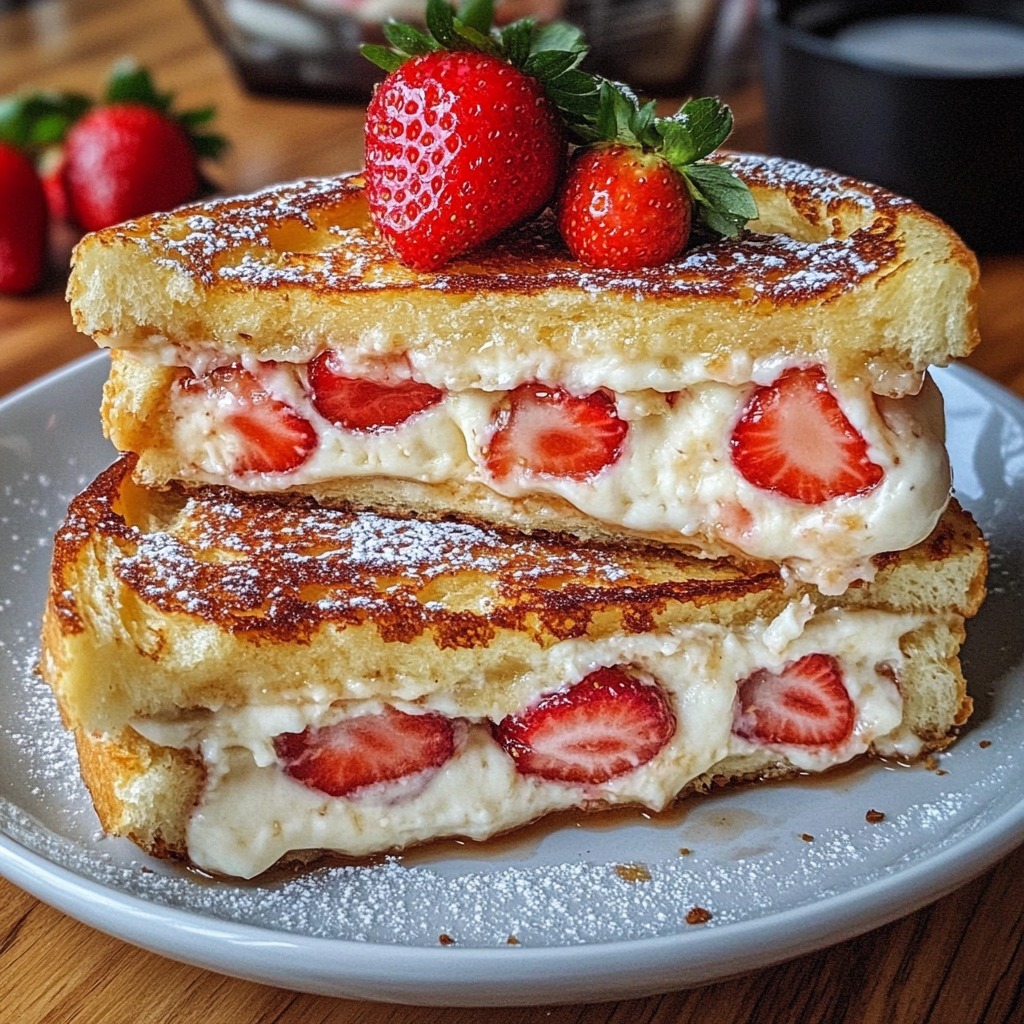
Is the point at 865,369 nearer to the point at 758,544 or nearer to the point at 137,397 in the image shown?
the point at 758,544

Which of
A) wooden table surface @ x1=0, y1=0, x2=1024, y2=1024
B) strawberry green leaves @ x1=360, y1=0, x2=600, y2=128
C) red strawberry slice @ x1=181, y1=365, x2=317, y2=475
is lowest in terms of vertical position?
wooden table surface @ x1=0, y1=0, x2=1024, y2=1024

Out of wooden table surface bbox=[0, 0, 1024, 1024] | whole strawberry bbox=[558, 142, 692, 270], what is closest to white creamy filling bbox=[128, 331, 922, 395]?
whole strawberry bbox=[558, 142, 692, 270]

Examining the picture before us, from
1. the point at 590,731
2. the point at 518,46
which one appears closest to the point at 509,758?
the point at 590,731

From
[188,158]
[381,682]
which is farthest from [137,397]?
[188,158]

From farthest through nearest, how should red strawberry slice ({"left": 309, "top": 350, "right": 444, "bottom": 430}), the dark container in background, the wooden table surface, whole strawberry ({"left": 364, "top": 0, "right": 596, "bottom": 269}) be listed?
1. the dark container in background
2. red strawberry slice ({"left": 309, "top": 350, "right": 444, "bottom": 430})
3. whole strawberry ({"left": 364, "top": 0, "right": 596, "bottom": 269})
4. the wooden table surface

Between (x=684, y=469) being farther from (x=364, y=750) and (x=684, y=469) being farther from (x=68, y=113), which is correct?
(x=68, y=113)

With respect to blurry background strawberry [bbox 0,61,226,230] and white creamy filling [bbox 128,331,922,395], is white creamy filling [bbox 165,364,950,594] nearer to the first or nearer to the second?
white creamy filling [bbox 128,331,922,395]
